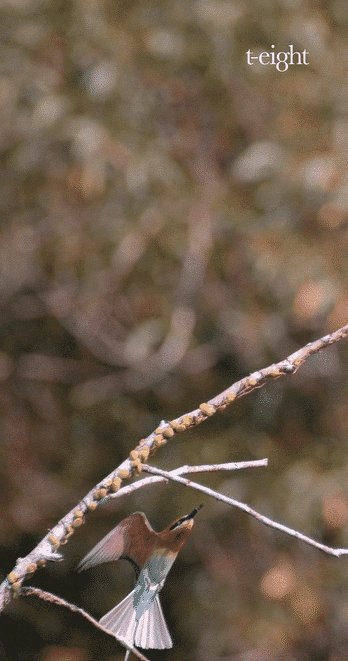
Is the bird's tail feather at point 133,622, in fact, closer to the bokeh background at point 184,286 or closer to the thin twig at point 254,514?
the thin twig at point 254,514

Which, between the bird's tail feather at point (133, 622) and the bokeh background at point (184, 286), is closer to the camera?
the bird's tail feather at point (133, 622)

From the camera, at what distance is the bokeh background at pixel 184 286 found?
1.40 metres

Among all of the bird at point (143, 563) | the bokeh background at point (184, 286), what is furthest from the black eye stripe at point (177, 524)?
the bokeh background at point (184, 286)

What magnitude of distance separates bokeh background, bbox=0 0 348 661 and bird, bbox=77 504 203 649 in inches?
36.0

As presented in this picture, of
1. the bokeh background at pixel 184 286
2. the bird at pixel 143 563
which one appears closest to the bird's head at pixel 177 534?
the bird at pixel 143 563

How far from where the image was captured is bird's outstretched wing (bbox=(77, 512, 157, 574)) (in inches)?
16.1

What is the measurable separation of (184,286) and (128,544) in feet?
4.30

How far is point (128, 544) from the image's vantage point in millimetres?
430

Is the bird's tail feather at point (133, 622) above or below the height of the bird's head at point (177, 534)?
below

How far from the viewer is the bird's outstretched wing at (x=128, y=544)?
409 millimetres

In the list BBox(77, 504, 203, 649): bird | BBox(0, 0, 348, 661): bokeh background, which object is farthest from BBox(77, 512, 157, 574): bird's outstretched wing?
BBox(0, 0, 348, 661): bokeh background

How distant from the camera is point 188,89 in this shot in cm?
165

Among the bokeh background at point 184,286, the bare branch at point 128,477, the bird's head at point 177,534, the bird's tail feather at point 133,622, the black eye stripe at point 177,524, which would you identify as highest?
the bokeh background at point 184,286

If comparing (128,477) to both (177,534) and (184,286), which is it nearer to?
(177,534)
